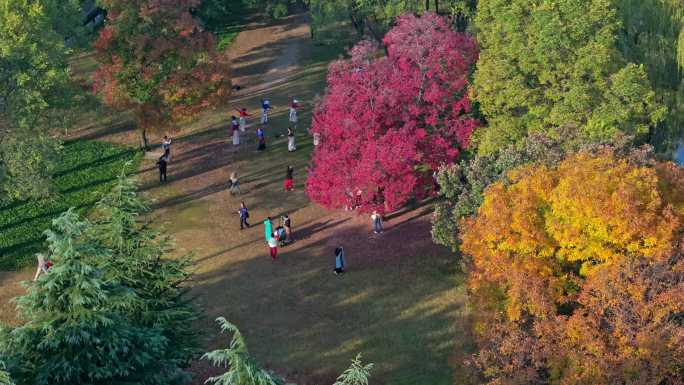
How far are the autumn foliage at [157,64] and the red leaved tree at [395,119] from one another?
22.9ft

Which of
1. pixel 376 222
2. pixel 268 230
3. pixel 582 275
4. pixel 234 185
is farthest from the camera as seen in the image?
pixel 234 185

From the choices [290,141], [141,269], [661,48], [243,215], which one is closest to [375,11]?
[290,141]

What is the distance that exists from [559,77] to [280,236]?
475 inches

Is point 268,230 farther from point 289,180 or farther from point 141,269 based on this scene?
point 141,269

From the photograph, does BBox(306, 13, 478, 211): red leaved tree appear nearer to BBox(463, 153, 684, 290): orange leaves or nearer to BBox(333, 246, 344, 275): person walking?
BBox(333, 246, 344, 275): person walking

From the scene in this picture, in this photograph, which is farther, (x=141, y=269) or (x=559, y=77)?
(x=559, y=77)

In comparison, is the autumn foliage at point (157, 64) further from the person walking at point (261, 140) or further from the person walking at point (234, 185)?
the person walking at point (234, 185)

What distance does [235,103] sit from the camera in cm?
4903

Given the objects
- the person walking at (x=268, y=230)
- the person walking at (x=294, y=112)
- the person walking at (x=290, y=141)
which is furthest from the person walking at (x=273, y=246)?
the person walking at (x=294, y=112)

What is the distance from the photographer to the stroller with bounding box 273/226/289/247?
33.3 metres

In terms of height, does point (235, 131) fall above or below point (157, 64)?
Answer: below

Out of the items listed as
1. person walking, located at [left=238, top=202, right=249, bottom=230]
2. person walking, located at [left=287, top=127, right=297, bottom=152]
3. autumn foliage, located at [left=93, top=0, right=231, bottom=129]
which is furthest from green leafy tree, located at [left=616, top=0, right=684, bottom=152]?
autumn foliage, located at [left=93, top=0, right=231, bottom=129]

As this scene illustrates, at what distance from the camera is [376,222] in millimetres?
34344

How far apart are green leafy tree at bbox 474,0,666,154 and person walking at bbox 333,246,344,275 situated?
6.76m
